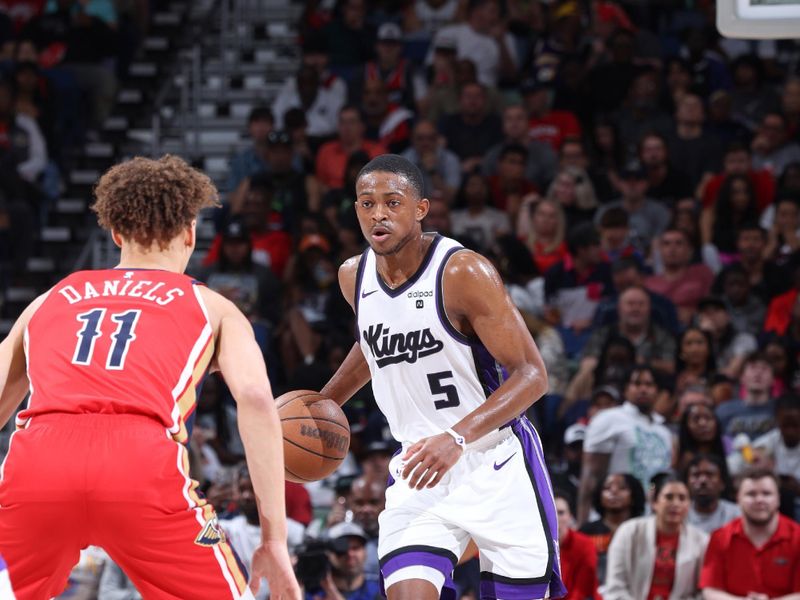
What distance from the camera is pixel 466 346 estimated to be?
4.88 m

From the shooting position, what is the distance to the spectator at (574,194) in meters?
11.3

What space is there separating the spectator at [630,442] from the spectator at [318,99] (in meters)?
5.06

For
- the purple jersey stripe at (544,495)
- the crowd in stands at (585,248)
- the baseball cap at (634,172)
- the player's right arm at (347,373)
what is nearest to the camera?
the purple jersey stripe at (544,495)

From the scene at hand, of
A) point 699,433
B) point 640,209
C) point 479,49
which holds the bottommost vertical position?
point 699,433

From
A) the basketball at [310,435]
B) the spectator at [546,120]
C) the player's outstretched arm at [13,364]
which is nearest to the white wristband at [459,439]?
the basketball at [310,435]

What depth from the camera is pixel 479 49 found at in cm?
1291

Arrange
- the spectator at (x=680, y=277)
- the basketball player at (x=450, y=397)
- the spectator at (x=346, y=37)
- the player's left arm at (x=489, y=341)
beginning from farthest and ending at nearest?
1. the spectator at (x=346, y=37)
2. the spectator at (x=680, y=277)
3. the basketball player at (x=450, y=397)
4. the player's left arm at (x=489, y=341)

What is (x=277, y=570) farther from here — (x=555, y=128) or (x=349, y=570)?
(x=555, y=128)

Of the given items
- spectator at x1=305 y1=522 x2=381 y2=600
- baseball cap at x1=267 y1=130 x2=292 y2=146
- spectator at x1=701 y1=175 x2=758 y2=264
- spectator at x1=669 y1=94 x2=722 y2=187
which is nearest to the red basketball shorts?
spectator at x1=305 y1=522 x2=381 y2=600

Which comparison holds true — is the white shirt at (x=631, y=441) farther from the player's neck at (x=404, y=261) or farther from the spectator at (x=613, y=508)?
the player's neck at (x=404, y=261)

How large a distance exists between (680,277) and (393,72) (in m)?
3.90

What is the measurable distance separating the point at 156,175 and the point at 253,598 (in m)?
1.33

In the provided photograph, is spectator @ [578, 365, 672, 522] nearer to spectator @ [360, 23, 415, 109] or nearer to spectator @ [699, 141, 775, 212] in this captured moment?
spectator @ [699, 141, 775, 212]

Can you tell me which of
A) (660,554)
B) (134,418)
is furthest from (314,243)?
(134,418)
